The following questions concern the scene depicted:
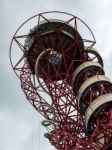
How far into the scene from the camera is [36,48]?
68250mm

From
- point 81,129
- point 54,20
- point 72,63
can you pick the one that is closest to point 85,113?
point 81,129

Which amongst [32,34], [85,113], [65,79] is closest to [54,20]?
[32,34]

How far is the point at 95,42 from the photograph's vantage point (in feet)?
221

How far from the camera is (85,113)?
63.6 meters

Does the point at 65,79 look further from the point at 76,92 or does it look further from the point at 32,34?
the point at 32,34

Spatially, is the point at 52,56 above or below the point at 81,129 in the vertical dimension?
above

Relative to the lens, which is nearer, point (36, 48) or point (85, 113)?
point (85, 113)

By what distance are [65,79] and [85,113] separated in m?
5.95

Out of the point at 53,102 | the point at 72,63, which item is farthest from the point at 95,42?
the point at 53,102

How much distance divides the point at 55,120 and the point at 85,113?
12.9 feet

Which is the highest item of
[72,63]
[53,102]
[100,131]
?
[72,63]

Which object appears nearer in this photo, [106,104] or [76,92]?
[106,104]

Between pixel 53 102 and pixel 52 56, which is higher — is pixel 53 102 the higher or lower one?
the lower one

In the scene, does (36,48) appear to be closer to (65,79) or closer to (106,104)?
(65,79)
